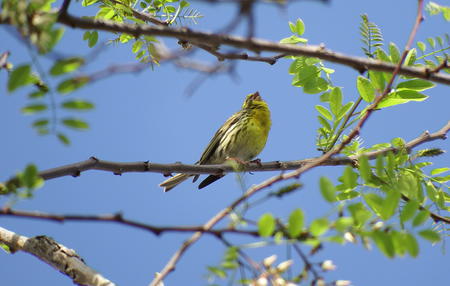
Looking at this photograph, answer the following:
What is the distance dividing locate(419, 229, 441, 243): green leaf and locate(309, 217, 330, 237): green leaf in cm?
43

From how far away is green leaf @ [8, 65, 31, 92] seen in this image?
1.95 m

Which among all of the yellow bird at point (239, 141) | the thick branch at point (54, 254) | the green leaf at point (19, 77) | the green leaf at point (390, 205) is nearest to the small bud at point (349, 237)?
the green leaf at point (390, 205)

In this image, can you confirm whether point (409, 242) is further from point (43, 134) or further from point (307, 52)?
point (43, 134)

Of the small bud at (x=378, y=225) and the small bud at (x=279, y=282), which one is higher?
the small bud at (x=378, y=225)

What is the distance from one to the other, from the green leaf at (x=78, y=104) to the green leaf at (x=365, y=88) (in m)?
2.33

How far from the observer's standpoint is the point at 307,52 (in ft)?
7.37

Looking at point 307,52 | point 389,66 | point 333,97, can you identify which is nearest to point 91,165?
point 307,52

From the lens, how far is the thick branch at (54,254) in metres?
3.19

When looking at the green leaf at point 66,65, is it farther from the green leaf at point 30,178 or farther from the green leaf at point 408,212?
the green leaf at point 408,212

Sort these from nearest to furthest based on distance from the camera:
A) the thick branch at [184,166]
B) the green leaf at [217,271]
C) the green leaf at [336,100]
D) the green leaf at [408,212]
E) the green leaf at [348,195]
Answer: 1. the green leaf at [217,271]
2. the green leaf at [408,212]
3. the thick branch at [184,166]
4. the green leaf at [348,195]
5. the green leaf at [336,100]

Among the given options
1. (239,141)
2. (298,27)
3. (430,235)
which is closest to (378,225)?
(430,235)

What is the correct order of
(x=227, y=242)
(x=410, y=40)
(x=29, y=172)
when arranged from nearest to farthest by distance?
1. (x=227, y=242)
2. (x=29, y=172)
3. (x=410, y=40)

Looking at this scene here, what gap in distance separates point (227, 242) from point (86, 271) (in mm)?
1717

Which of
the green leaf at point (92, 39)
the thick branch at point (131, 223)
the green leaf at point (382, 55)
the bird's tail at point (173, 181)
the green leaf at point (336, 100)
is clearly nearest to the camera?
the thick branch at point (131, 223)
